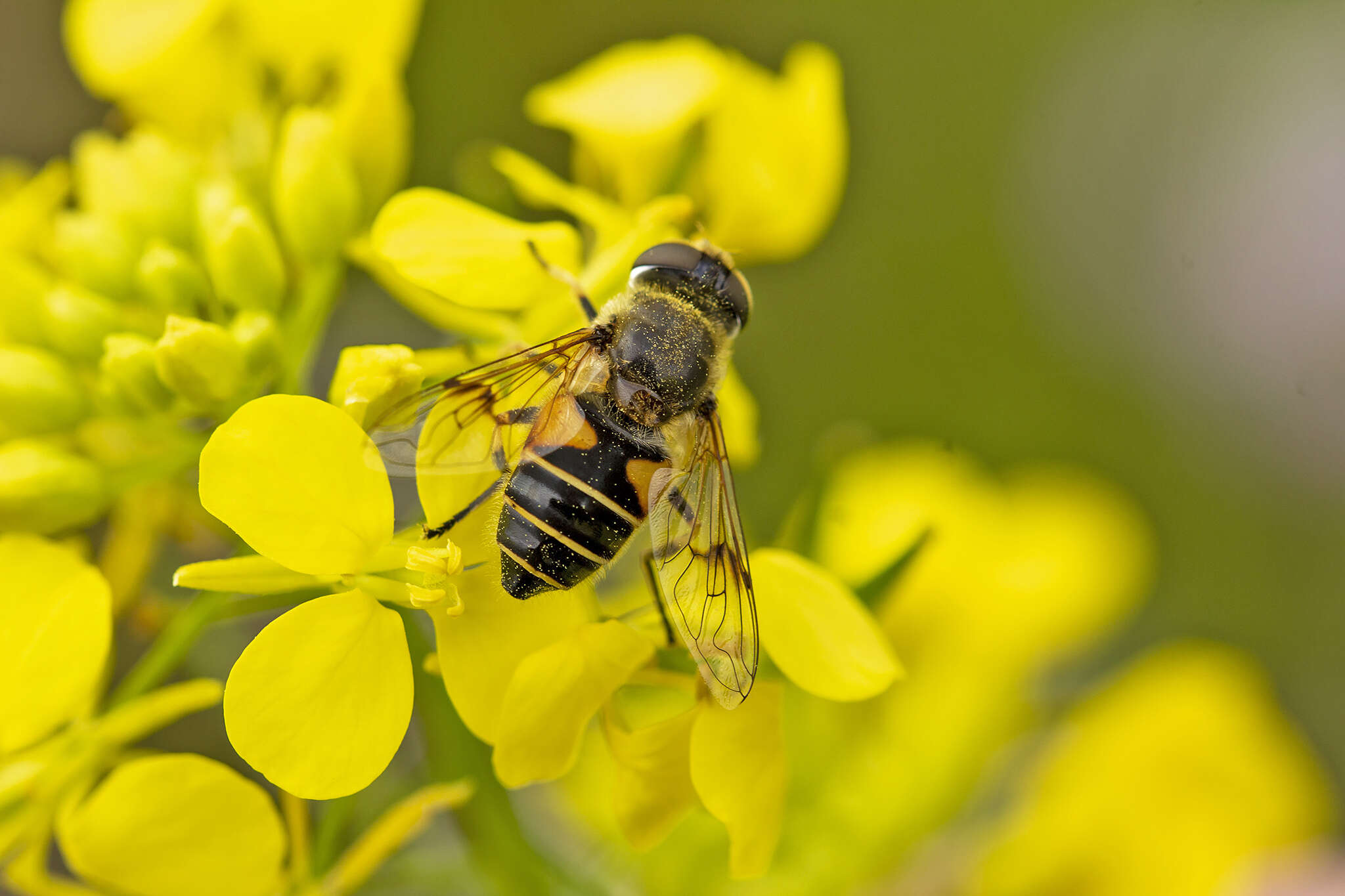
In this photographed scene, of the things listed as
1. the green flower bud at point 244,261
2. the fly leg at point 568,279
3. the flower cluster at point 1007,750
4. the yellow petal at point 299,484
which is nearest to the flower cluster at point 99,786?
the yellow petal at point 299,484

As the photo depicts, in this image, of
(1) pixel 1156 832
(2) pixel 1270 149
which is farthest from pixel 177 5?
(2) pixel 1270 149

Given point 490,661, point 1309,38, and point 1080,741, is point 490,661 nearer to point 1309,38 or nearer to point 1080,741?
point 1080,741

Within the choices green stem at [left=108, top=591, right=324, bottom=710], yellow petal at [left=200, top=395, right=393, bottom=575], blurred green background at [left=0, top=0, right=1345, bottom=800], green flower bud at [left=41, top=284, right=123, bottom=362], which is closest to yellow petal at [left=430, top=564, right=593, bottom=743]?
yellow petal at [left=200, top=395, right=393, bottom=575]

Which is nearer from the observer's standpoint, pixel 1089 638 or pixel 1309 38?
pixel 1089 638

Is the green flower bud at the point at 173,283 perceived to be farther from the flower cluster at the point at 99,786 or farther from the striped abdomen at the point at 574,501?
the striped abdomen at the point at 574,501

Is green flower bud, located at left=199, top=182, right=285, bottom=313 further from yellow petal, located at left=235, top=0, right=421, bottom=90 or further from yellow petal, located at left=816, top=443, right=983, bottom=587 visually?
yellow petal, located at left=816, top=443, right=983, bottom=587

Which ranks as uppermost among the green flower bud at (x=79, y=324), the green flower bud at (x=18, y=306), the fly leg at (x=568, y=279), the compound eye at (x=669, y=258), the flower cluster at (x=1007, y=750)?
the compound eye at (x=669, y=258)
